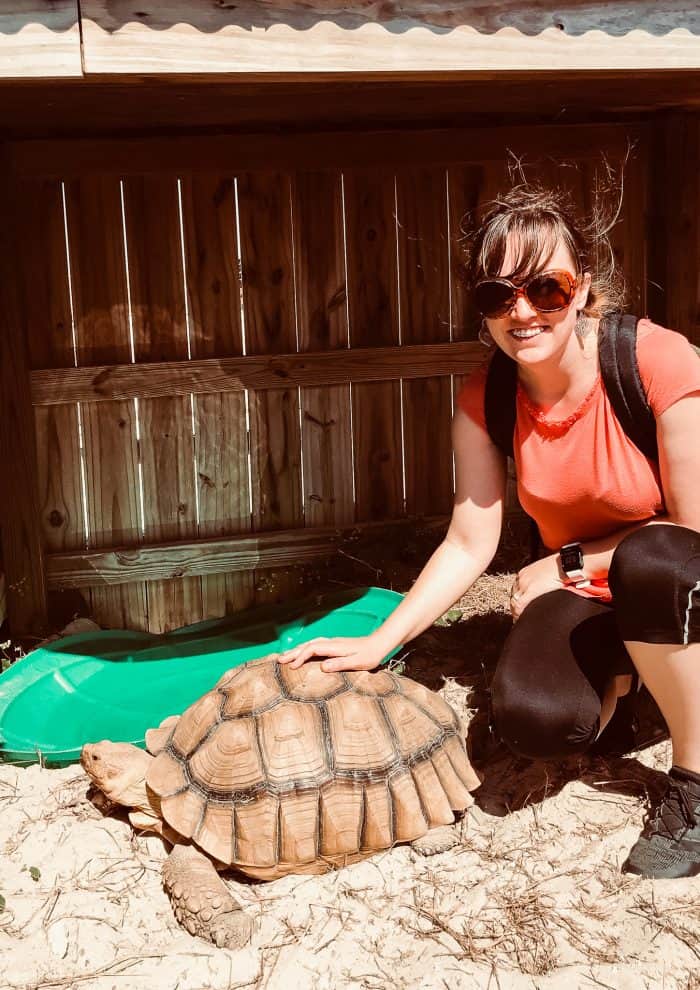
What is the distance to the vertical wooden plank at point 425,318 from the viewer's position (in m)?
6.39

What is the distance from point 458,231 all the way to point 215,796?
13.4 ft

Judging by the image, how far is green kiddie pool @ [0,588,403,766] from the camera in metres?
4.75

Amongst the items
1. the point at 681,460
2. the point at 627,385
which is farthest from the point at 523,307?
the point at 681,460

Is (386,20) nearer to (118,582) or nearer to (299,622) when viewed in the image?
(299,622)

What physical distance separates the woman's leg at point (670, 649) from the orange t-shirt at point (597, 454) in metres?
0.22

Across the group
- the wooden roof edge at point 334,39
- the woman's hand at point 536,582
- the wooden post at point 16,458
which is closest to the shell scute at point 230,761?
the woman's hand at point 536,582

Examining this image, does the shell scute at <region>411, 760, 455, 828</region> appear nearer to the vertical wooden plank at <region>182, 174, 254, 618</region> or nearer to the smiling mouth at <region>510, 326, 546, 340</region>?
the smiling mouth at <region>510, 326, 546, 340</region>

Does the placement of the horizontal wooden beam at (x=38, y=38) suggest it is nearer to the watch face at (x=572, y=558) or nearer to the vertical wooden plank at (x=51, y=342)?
the watch face at (x=572, y=558)

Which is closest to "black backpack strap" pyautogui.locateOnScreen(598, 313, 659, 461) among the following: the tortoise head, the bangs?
the bangs

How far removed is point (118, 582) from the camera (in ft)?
20.2

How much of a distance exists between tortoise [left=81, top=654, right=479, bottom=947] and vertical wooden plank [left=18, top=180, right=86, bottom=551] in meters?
2.58

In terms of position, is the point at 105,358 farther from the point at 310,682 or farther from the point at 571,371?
the point at 571,371

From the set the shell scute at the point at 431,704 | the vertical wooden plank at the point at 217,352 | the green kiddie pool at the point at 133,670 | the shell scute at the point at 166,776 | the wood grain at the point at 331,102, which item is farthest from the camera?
the vertical wooden plank at the point at 217,352

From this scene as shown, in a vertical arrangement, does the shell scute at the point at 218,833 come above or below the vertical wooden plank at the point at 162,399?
below
